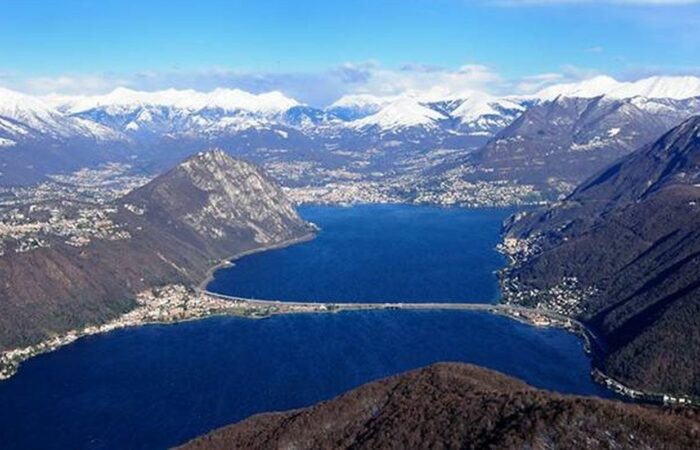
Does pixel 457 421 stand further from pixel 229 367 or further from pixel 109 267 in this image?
pixel 109 267

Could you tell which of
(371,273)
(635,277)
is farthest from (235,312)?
(635,277)

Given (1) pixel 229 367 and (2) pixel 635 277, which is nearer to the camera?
(1) pixel 229 367

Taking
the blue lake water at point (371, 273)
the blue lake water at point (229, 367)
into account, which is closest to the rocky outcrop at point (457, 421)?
the blue lake water at point (229, 367)

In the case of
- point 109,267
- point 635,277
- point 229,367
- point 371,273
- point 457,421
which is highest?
point 457,421

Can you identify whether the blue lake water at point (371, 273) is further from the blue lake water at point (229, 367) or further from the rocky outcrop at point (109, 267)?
the blue lake water at point (229, 367)

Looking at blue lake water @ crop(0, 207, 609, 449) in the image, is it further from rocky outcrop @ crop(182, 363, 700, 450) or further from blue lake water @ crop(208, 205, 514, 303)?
rocky outcrop @ crop(182, 363, 700, 450)
